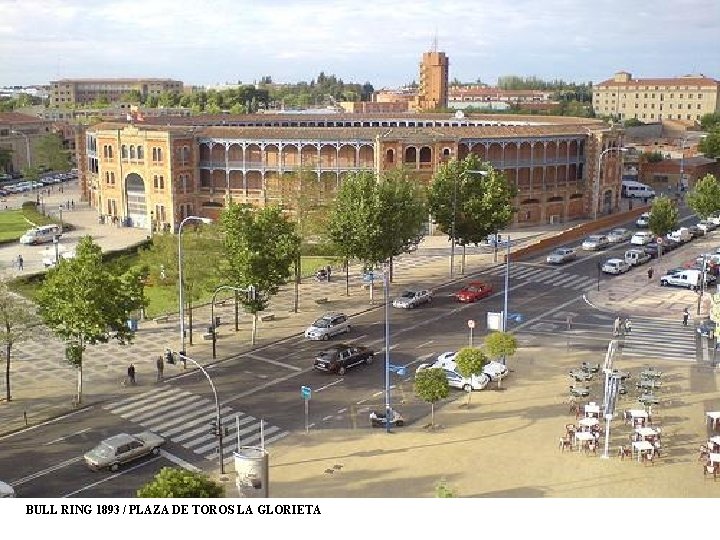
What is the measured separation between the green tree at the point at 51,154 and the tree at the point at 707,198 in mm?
A: 111979

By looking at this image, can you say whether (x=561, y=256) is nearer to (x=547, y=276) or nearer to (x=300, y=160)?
(x=547, y=276)

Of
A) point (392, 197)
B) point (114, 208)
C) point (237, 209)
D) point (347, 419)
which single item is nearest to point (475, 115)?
point (114, 208)

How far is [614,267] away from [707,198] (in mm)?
21323

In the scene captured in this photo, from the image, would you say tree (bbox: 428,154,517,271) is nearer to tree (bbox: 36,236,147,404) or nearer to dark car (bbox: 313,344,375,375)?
dark car (bbox: 313,344,375,375)

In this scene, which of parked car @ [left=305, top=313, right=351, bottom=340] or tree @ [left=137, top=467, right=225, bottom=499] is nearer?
tree @ [left=137, top=467, right=225, bottom=499]

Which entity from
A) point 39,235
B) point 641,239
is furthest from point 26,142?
point 641,239

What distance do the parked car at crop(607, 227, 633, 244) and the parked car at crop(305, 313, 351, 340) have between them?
139 ft

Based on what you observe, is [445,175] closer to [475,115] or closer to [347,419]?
[347,419]

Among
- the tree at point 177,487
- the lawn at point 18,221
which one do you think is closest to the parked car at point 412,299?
the tree at point 177,487

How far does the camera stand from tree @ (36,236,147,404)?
3912 centimetres

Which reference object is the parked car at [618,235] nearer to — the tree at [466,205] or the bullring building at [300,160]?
the bullring building at [300,160]

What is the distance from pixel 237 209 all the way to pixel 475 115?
95368 millimetres

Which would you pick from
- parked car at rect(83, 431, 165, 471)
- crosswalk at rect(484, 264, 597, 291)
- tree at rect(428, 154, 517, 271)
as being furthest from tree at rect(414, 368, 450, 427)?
crosswalk at rect(484, 264, 597, 291)

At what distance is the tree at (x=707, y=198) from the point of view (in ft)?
277
